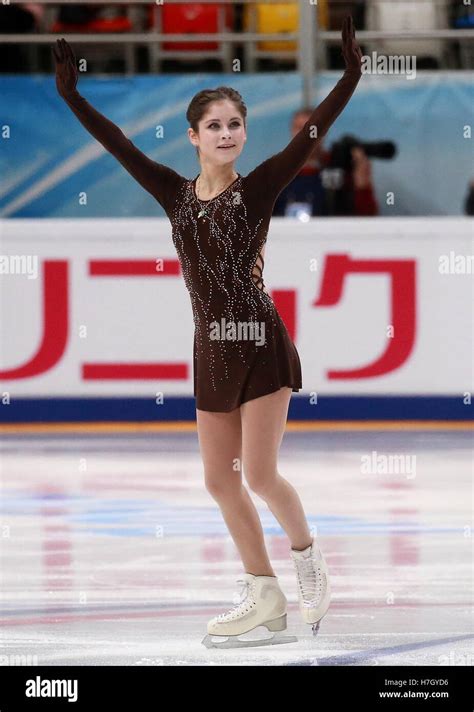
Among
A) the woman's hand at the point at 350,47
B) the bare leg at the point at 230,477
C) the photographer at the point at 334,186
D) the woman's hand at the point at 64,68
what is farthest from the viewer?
the photographer at the point at 334,186

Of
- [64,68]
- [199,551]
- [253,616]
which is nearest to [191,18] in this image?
[199,551]

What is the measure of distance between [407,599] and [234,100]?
2036mm

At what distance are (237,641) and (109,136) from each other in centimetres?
170

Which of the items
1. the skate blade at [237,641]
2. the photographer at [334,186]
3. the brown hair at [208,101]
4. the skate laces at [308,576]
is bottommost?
the skate blade at [237,641]

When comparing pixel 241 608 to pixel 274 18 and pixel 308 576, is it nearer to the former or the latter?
pixel 308 576

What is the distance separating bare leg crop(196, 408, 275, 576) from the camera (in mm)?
4961

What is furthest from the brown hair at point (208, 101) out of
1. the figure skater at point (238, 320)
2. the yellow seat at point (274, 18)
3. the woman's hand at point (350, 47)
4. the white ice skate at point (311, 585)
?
the yellow seat at point (274, 18)

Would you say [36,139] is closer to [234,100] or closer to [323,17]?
[323,17]

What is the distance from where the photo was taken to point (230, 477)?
4980 millimetres

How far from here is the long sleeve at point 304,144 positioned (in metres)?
4.89

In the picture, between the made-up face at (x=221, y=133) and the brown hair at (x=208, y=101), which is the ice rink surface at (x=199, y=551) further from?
the brown hair at (x=208, y=101)

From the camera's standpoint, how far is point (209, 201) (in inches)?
197

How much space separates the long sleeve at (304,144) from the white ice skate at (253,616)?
4.20ft

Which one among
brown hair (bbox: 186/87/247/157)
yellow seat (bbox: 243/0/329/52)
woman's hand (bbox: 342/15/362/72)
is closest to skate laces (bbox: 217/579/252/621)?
brown hair (bbox: 186/87/247/157)
